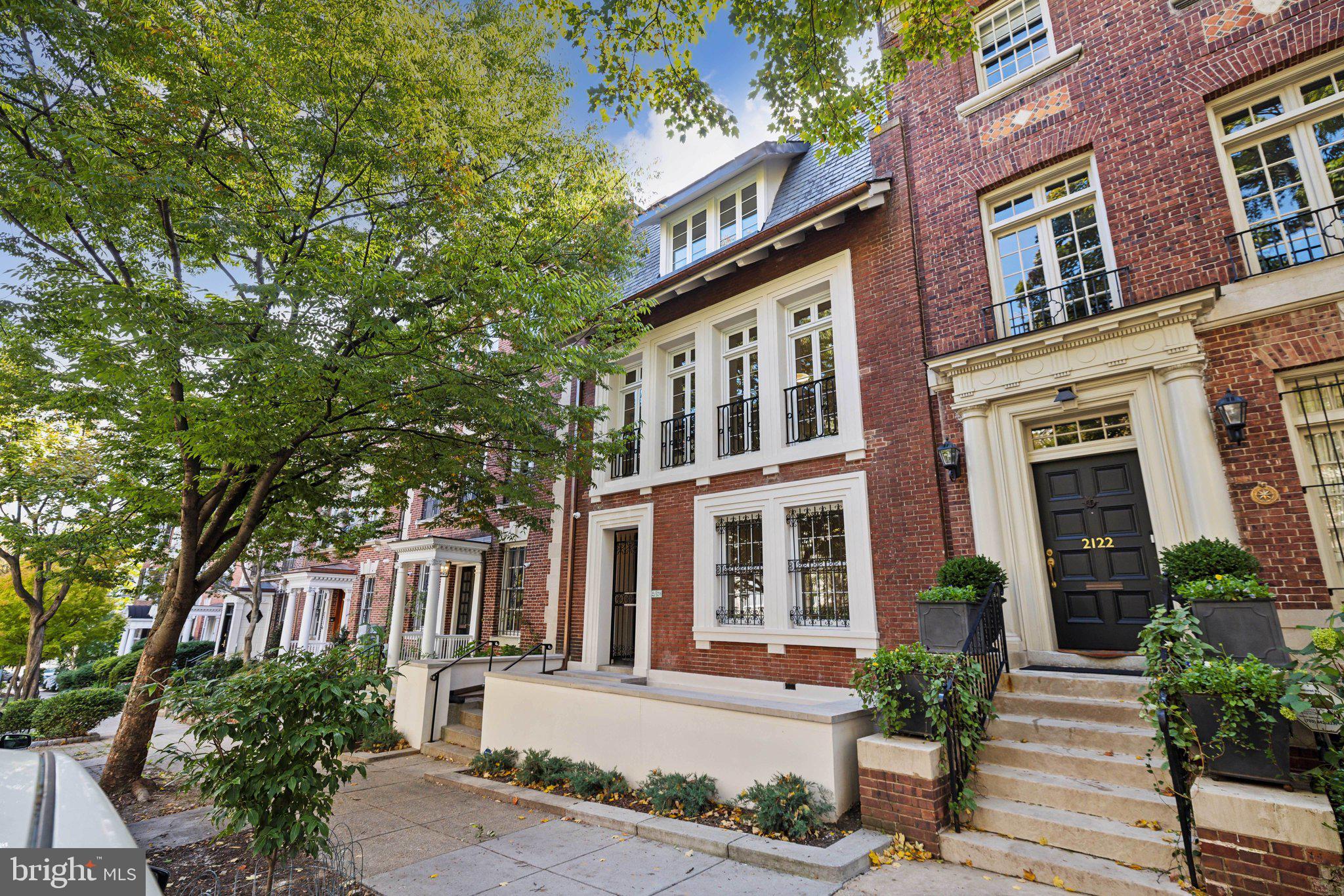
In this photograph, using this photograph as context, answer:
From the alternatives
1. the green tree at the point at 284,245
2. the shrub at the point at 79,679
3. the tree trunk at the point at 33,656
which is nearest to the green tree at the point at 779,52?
the green tree at the point at 284,245

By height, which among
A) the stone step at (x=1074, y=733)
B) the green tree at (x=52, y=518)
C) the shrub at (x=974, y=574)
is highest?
the green tree at (x=52, y=518)

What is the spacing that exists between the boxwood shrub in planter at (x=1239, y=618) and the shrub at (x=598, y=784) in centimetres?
559

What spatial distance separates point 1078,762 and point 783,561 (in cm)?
474

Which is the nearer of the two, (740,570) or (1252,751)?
(1252,751)

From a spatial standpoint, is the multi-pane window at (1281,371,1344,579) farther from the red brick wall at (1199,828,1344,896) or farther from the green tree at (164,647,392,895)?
the green tree at (164,647,392,895)

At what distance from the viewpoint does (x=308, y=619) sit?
2264 centimetres

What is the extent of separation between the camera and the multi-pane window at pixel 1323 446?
5.71 metres

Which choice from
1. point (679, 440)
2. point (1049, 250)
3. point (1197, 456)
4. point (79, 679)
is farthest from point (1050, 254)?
point (79, 679)

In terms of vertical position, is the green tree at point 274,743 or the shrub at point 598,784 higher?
the green tree at point 274,743

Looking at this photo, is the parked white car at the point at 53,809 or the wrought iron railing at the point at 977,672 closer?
the parked white car at the point at 53,809

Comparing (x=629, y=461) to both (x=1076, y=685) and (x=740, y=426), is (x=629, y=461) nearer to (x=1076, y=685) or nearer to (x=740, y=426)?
(x=740, y=426)

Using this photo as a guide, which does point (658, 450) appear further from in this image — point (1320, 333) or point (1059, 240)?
point (1320, 333)

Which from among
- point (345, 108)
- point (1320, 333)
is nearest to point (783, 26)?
point (345, 108)

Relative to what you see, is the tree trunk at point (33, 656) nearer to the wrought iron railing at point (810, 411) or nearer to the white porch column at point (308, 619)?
the white porch column at point (308, 619)
